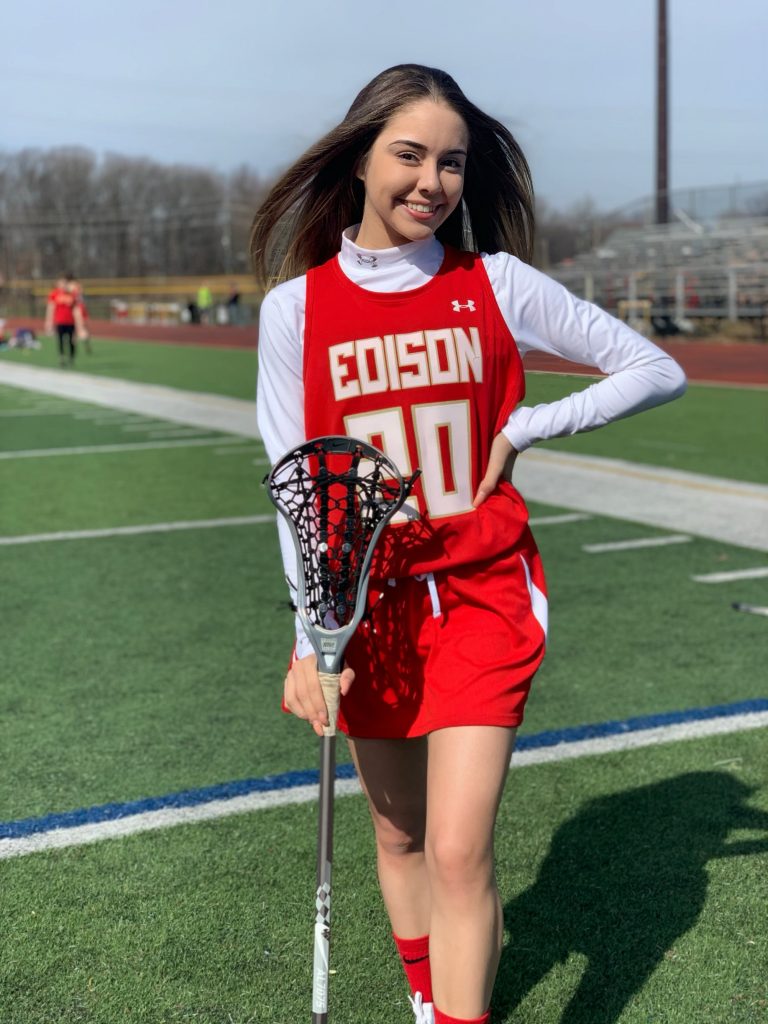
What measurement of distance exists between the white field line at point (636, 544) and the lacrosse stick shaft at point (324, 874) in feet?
17.9

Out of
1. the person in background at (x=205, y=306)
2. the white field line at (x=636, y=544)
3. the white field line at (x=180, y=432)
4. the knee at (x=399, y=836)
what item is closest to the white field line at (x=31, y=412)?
the white field line at (x=180, y=432)

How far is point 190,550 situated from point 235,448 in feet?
16.9

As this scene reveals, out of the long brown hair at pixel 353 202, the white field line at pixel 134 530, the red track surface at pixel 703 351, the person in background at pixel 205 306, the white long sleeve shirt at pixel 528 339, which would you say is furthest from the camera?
the person in background at pixel 205 306

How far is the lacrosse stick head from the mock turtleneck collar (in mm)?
393

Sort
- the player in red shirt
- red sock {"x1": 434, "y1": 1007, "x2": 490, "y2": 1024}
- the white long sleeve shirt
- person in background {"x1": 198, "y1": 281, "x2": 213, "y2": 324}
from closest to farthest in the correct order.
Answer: red sock {"x1": 434, "y1": 1007, "x2": 490, "y2": 1024}
the white long sleeve shirt
the player in red shirt
person in background {"x1": 198, "y1": 281, "x2": 213, "y2": 324}

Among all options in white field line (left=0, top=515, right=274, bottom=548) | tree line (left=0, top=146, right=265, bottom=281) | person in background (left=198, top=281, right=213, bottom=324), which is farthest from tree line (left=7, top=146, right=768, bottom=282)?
white field line (left=0, top=515, right=274, bottom=548)

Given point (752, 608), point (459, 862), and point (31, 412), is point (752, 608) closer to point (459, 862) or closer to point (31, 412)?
point (459, 862)

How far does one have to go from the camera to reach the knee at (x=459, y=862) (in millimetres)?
2396

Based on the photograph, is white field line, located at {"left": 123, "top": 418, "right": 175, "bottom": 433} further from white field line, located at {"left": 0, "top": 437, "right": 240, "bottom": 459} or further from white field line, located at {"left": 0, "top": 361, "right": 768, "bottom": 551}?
white field line, located at {"left": 0, "top": 361, "right": 768, "bottom": 551}

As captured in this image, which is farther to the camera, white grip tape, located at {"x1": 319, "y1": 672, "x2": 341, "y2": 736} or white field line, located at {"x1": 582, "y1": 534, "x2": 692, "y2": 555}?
white field line, located at {"x1": 582, "y1": 534, "x2": 692, "y2": 555}

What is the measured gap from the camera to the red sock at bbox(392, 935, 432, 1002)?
9.18 ft

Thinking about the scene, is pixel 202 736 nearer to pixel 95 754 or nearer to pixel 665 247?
pixel 95 754

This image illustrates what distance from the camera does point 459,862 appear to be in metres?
2.40

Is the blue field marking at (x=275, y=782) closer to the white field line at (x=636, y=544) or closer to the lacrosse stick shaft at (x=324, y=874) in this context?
the lacrosse stick shaft at (x=324, y=874)
